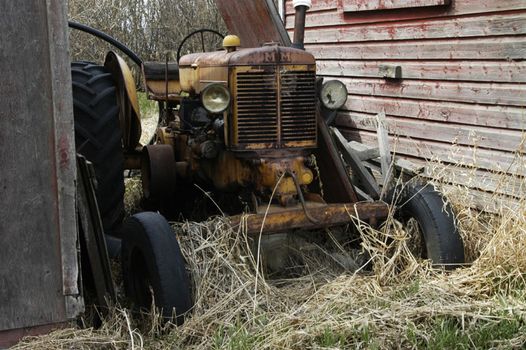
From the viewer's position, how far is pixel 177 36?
47.0 ft

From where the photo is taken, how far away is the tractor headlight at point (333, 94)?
455 cm

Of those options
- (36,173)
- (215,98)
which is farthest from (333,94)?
(36,173)

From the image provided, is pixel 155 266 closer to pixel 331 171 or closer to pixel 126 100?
pixel 331 171

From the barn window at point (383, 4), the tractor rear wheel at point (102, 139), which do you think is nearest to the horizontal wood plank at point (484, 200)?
the barn window at point (383, 4)

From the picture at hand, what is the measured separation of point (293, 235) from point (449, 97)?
2284mm

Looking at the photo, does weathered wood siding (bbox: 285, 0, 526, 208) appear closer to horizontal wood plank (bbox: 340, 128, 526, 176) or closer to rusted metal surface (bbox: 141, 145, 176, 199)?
horizontal wood plank (bbox: 340, 128, 526, 176)

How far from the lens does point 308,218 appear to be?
4090mm

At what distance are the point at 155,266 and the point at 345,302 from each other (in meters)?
1.03

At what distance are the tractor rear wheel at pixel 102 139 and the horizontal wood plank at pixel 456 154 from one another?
1952 millimetres

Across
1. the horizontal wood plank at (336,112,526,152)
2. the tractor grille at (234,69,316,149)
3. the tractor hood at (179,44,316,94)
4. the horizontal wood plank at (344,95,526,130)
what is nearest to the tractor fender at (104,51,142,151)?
the tractor hood at (179,44,316,94)

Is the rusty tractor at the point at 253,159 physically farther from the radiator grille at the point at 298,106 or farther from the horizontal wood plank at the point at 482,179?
the horizontal wood plank at the point at 482,179

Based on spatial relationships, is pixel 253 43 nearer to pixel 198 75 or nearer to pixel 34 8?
pixel 198 75

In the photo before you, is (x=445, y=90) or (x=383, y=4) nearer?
(x=445, y=90)

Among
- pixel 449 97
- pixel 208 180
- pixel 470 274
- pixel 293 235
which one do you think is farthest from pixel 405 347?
pixel 449 97
